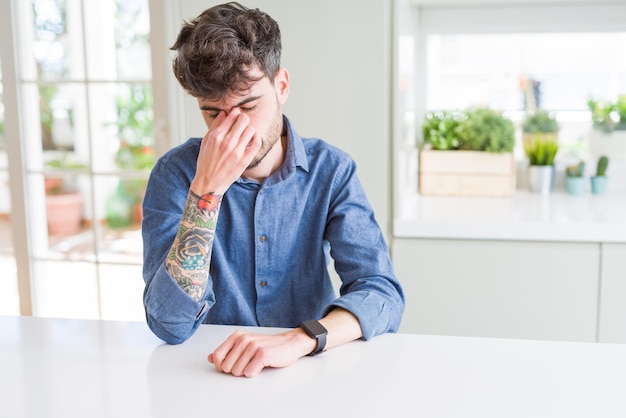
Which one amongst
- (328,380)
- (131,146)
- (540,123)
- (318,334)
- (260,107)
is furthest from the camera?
(131,146)

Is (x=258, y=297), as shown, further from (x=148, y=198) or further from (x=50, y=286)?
(x=50, y=286)

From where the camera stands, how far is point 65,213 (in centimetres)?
586

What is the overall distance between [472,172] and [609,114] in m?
0.64

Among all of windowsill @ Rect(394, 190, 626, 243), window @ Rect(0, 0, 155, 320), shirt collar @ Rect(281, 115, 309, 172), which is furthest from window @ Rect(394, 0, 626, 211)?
shirt collar @ Rect(281, 115, 309, 172)

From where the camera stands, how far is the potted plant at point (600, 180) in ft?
8.98

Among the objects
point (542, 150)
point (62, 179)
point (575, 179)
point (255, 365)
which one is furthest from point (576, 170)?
point (62, 179)

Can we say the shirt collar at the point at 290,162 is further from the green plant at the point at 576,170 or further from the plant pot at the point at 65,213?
the plant pot at the point at 65,213

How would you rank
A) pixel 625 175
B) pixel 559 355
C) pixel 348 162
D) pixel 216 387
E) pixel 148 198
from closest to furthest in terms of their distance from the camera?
pixel 216 387 < pixel 559 355 < pixel 148 198 < pixel 348 162 < pixel 625 175

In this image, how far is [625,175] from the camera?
9.29 ft

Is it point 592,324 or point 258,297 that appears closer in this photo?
point 258,297

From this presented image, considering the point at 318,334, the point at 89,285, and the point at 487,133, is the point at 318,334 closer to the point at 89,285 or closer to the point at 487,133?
the point at 487,133

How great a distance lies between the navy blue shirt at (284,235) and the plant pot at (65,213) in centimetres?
460

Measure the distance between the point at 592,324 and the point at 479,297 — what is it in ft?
1.17

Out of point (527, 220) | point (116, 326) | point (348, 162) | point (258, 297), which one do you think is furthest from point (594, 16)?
point (116, 326)
